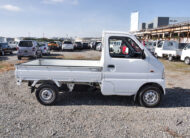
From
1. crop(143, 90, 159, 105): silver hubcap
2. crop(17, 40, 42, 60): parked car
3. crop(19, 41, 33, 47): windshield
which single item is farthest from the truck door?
crop(19, 41, 33, 47): windshield

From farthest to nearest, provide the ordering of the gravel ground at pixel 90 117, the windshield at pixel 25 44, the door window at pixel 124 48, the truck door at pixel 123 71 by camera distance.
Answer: the windshield at pixel 25 44
the door window at pixel 124 48
the truck door at pixel 123 71
the gravel ground at pixel 90 117

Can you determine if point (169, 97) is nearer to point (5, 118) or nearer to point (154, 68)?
point (154, 68)

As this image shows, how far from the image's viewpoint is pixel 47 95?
4.76 m

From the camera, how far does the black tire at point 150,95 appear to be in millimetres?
4684

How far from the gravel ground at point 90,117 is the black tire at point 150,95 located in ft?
0.58

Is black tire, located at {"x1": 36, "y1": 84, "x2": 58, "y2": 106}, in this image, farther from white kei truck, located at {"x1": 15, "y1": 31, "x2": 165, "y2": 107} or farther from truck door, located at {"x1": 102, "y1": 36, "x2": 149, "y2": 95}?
truck door, located at {"x1": 102, "y1": 36, "x2": 149, "y2": 95}

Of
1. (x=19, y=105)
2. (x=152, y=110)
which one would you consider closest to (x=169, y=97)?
(x=152, y=110)

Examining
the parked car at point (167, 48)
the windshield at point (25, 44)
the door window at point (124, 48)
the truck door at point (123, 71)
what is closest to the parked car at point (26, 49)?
the windshield at point (25, 44)

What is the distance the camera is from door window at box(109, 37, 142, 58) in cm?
464

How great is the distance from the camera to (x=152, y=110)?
4.68 m

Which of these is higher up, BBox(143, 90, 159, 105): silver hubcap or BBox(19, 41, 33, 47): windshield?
BBox(19, 41, 33, 47): windshield

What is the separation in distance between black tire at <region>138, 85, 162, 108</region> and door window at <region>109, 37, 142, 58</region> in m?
1.01

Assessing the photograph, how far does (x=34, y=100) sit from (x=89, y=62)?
94.1 inches

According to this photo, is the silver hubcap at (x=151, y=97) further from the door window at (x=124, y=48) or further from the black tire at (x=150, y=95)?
the door window at (x=124, y=48)
